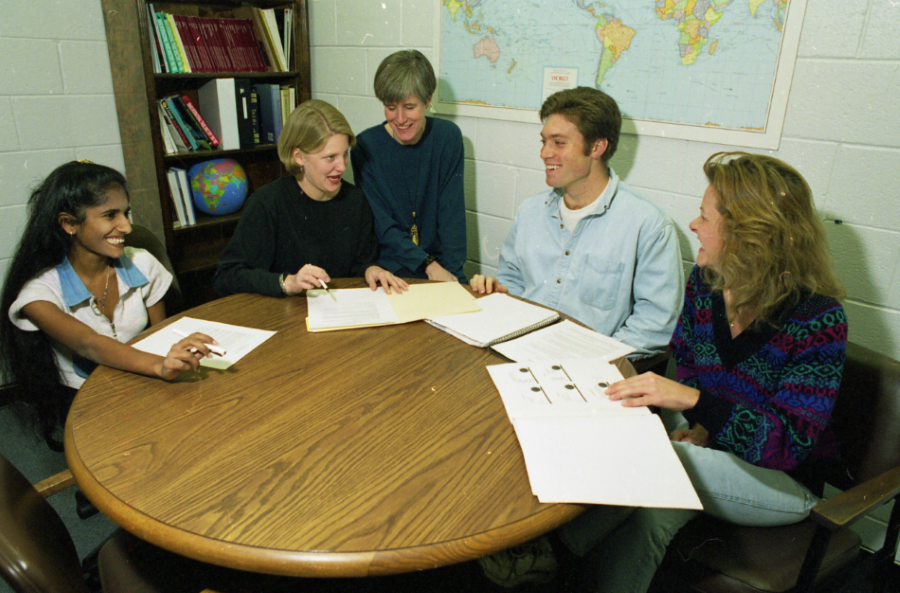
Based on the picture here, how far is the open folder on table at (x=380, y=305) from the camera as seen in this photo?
155 centimetres

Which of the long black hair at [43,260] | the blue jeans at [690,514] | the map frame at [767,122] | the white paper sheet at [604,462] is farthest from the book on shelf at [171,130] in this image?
the blue jeans at [690,514]

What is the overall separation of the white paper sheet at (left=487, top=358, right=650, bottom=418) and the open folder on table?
1.21 ft

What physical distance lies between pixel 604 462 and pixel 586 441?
2.3 inches

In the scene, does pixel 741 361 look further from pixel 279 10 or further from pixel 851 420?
pixel 279 10

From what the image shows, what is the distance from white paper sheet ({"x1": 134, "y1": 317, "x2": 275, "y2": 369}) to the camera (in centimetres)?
134

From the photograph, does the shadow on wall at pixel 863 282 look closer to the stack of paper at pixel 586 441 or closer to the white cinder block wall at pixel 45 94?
the stack of paper at pixel 586 441

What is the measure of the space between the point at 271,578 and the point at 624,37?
6.47ft

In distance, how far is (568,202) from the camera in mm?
1931

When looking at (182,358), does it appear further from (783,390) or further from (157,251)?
(783,390)

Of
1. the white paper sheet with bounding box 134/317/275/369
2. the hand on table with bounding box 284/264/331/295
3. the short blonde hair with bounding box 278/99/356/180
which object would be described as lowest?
the white paper sheet with bounding box 134/317/275/369

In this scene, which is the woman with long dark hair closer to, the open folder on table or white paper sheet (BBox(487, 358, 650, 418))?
the open folder on table

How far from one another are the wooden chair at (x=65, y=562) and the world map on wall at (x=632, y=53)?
1853 millimetres

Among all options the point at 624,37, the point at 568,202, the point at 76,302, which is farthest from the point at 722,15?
the point at 76,302

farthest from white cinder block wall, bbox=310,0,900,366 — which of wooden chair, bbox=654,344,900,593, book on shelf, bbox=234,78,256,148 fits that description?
book on shelf, bbox=234,78,256,148
